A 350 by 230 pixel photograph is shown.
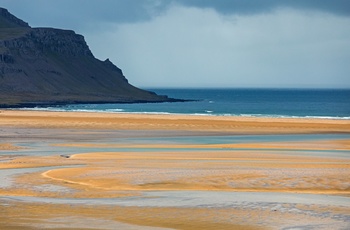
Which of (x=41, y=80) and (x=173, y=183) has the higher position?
(x=41, y=80)

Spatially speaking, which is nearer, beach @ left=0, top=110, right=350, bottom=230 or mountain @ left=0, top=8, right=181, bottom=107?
beach @ left=0, top=110, right=350, bottom=230

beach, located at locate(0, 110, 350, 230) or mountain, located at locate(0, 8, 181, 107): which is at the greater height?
mountain, located at locate(0, 8, 181, 107)

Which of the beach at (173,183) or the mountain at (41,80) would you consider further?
the mountain at (41,80)

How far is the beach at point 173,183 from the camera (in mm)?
14828

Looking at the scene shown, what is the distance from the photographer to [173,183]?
20250mm

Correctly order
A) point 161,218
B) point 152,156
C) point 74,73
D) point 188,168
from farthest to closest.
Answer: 1. point 74,73
2. point 152,156
3. point 188,168
4. point 161,218

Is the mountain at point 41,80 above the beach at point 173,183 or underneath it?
above

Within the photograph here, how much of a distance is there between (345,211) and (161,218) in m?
4.28

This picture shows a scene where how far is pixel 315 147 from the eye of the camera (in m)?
34.2

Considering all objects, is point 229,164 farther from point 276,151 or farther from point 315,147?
point 315,147

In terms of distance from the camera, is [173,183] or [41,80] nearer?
[173,183]

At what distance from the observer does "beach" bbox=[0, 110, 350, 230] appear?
48.6 ft

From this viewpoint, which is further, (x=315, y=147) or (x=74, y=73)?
(x=74, y=73)

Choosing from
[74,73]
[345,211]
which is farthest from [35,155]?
[74,73]
